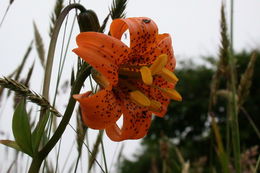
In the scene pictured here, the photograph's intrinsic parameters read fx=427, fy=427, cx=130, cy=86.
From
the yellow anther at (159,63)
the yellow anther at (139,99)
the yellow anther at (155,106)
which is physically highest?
the yellow anther at (159,63)

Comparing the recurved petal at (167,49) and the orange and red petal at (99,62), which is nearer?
the orange and red petal at (99,62)

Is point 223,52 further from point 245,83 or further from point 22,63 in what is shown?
point 22,63

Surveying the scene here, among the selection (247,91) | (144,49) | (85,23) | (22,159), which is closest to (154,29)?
(144,49)

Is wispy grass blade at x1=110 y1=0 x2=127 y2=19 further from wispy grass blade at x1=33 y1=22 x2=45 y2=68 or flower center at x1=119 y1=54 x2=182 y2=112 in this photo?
wispy grass blade at x1=33 y1=22 x2=45 y2=68

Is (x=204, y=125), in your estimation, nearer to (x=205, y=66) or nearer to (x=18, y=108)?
(x=205, y=66)

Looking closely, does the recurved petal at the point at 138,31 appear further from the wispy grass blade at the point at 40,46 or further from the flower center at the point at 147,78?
the wispy grass blade at the point at 40,46

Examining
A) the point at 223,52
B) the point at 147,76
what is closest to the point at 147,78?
the point at 147,76

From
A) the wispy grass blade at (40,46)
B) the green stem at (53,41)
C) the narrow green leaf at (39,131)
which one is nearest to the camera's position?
the narrow green leaf at (39,131)

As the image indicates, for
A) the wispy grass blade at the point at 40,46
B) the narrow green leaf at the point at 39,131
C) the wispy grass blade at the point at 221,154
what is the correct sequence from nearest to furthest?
the narrow green leaf at the point at 39,131, the wispy grass blade at the point at 221,154, the wispy grass blade at the point at 40,46

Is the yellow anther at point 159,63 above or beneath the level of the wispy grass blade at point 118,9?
beneath

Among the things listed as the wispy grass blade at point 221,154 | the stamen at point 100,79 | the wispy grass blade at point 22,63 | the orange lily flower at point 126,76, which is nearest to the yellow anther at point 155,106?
the orange lily flower at point 126,76
